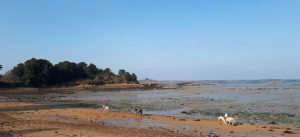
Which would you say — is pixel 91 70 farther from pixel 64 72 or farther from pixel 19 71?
pixel 19 71

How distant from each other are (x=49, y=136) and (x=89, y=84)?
226 ft

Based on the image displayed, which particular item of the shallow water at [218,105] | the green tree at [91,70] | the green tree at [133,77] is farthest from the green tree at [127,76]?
the shallow water at [218,105]

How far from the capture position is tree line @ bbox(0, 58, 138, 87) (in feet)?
210

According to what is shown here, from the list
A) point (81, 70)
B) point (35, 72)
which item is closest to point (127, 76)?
point (81, 70)

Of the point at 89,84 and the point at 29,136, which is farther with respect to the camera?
the point at 89,84

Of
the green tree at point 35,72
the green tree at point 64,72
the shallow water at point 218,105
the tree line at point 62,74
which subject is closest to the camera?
the shallow water at point 218,105

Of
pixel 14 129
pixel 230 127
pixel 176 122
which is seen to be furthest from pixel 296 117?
pixel 14 129

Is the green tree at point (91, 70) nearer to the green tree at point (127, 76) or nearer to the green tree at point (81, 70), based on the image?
the green tree at point (81, 70)

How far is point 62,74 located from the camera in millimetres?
77250

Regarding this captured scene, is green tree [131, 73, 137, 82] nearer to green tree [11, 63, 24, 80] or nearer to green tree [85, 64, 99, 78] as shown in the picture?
green tree [85, 64, 99, 78]

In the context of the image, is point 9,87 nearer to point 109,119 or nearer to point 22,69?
point 22,69

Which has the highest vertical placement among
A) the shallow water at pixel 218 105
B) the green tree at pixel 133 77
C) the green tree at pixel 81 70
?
the green tree at pixel 81 70

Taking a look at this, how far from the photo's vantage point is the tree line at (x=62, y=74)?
210 feet

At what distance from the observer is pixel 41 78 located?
66.8 meters
